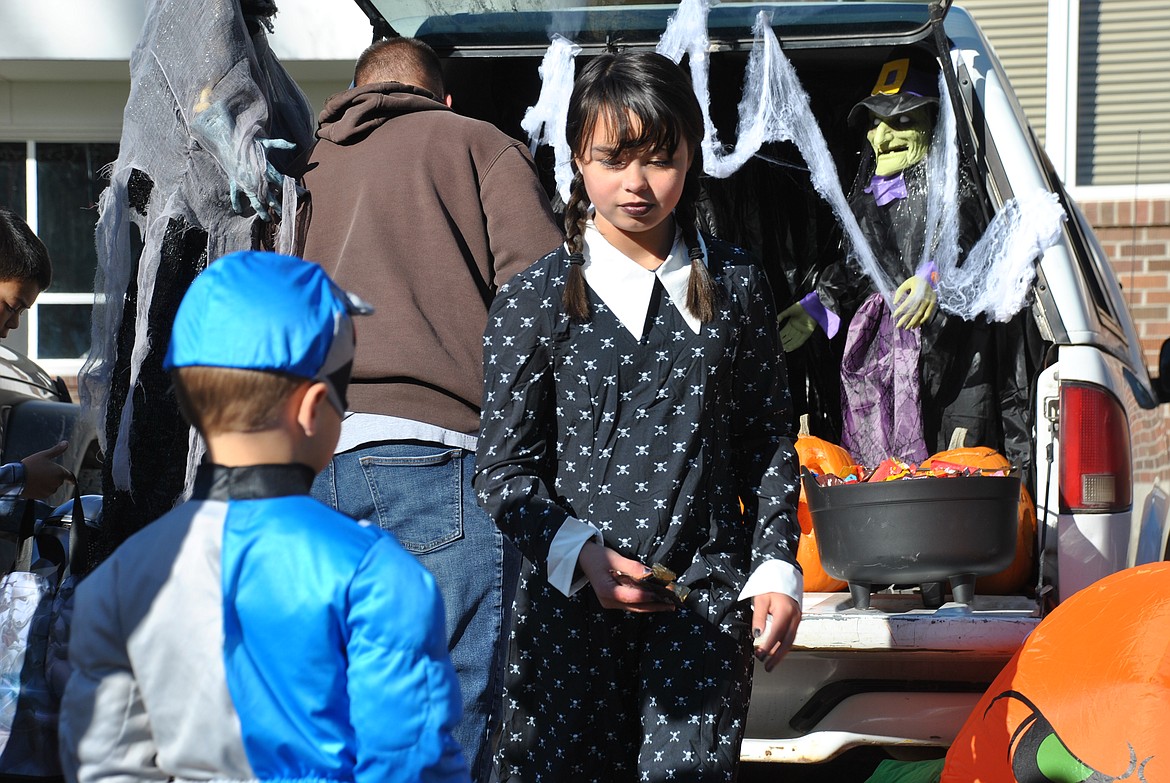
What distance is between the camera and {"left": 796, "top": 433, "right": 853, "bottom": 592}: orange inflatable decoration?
4.32m

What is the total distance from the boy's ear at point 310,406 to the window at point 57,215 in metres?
8.52

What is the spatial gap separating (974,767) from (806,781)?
1634 millimetres

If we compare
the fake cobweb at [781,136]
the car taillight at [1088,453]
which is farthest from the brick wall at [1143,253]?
the car taillight at [1088,453]

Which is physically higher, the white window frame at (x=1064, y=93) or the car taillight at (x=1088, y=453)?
the white window frame at (x=1064, y=93)

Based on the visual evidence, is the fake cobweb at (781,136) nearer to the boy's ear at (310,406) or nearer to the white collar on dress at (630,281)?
the white collar on dress at (630,281)

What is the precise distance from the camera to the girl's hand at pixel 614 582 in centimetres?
220

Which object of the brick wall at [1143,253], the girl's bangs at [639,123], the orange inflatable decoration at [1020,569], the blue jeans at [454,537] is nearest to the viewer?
the girl's bangs at [639,123]

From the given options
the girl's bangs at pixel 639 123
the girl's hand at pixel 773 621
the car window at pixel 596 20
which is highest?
the car window at pixel 596 20

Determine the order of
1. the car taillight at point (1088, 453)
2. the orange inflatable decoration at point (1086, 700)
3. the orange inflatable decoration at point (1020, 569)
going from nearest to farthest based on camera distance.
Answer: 1. the orange inflatable decoration at point (1086, 700)
2. the car taillight at point (1088, 453)
3. the orange inflatable decoration at point (1020, 569)

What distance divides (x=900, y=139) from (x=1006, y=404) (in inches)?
41.5

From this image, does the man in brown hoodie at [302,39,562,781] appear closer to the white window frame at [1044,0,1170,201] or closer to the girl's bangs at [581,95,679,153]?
the girl's bangs at [581,95,679,153]

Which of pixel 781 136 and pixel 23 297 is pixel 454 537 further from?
pixel 781 136

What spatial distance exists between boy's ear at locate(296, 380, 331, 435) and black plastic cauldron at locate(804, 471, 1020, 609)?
2.12 m

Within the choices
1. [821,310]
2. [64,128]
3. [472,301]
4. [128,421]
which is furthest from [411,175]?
[64,128]
